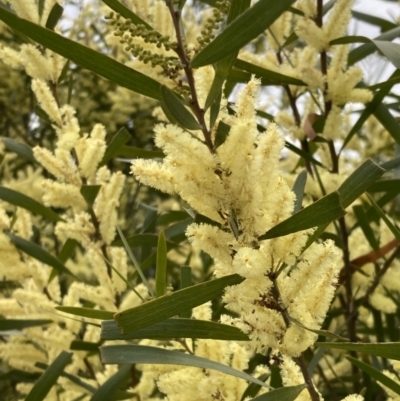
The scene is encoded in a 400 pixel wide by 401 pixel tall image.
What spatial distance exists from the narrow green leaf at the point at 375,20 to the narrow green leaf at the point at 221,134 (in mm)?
821

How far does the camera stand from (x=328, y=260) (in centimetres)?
→ 55

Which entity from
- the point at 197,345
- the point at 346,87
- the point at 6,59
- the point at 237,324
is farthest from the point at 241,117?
the point at 6,59

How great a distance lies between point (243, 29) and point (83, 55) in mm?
143

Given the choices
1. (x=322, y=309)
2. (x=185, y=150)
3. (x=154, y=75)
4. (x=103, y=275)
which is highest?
(x=154, y=75)

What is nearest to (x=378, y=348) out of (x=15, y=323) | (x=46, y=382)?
(x=46, y=382)

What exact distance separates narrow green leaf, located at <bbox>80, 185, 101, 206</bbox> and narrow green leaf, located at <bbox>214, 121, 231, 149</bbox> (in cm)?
48

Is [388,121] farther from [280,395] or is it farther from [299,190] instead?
[280,395]

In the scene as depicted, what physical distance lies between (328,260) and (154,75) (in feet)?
1.84

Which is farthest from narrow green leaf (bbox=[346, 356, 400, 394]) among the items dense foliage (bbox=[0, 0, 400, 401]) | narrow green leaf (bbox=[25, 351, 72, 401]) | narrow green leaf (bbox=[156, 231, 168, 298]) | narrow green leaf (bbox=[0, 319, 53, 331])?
narrow green leaf (bbox=[0, 319, 53, 331])

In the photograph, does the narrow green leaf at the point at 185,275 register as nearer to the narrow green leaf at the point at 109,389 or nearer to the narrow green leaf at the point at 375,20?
the narrow green leaf at the point at 109,389

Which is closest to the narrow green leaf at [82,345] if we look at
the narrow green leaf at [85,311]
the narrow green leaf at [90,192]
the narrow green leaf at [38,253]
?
the narrow green leaf at [38,253]

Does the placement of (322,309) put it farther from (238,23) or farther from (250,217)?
(238,23)

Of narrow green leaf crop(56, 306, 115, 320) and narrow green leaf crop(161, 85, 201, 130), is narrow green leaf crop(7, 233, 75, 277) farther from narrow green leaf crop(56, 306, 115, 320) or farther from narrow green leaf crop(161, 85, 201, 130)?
narrow green leaf crop(161, 85, 201, 130)

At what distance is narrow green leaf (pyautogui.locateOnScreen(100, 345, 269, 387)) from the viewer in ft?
1.85
